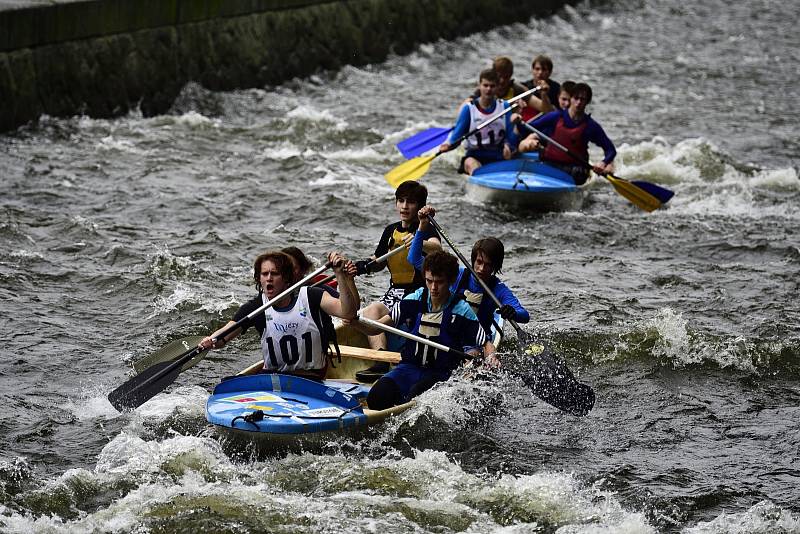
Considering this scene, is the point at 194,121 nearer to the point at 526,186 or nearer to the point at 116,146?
the point at 116,146

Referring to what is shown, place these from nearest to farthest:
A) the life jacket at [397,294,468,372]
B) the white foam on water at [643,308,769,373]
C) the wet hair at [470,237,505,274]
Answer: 1. the life jacket at [397,294,468,372]
2. the wet hair at [470,237,505,274]
3. the white foam on water at [643,308,769,373]

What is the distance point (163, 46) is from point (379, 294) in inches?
282

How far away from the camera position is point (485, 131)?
13016mm

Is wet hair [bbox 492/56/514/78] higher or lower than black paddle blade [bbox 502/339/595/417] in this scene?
higher

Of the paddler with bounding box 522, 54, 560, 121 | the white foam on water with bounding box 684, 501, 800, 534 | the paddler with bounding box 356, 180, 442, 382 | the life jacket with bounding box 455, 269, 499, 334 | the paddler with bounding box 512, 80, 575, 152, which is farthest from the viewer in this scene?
the paddler with bounding box 522, 54, 560, 121

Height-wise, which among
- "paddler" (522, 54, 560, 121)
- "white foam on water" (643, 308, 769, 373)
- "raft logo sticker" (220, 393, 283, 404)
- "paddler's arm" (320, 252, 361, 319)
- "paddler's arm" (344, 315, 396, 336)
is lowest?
"white foam on water" (643, 308, 769, 373)

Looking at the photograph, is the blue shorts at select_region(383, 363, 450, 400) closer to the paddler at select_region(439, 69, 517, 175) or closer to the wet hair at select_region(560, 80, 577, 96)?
the paddler at select_region(439, 69, 517, 175)

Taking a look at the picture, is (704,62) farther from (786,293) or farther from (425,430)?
(425,430)

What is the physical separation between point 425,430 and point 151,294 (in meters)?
3.50

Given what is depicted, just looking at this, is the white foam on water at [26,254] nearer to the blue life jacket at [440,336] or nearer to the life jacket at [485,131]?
the life jacket at [485,131]

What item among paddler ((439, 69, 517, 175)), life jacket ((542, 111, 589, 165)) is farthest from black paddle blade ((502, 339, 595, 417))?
life jacket ((542, 111, 589, 165))

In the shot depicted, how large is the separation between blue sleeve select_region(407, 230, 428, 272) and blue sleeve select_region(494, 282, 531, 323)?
24.9 inches

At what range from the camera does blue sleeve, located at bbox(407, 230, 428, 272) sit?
27.9 ft

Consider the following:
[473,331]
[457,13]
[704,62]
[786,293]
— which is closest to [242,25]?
[457,13]
